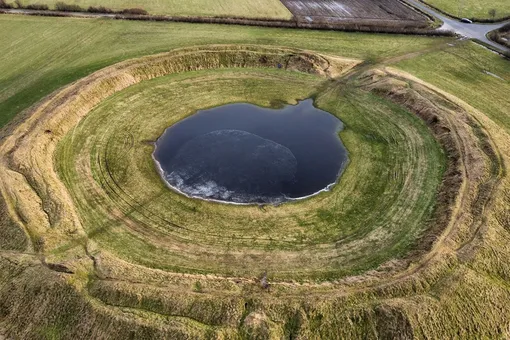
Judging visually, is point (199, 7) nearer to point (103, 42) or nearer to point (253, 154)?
point (103, 42)

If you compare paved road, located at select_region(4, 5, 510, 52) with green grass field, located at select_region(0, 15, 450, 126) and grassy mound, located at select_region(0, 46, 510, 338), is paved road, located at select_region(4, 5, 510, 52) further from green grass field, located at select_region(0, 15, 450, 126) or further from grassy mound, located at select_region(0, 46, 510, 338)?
grassy mound, located at select_region(0, 46, 510, 338)

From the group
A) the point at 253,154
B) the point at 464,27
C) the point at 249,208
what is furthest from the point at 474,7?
the point at 249,208

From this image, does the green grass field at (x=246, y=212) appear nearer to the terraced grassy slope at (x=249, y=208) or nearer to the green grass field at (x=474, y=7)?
the terraced grassy slope at (x=249, y=208)

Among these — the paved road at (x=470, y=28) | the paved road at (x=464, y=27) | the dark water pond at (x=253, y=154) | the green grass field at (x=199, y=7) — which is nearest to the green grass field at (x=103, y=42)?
the paved road at (x=464, y=27)

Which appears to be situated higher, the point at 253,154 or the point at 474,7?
the point at 474,7

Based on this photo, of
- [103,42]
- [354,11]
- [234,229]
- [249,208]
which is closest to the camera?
[234,229]
